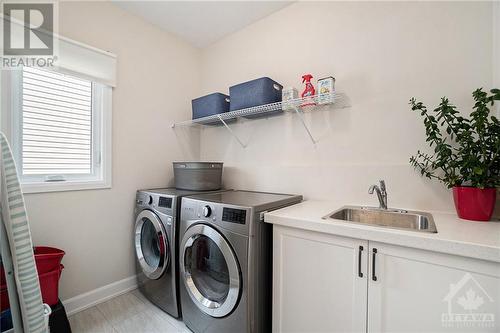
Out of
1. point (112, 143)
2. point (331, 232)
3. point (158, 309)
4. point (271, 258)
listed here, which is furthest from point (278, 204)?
point (112, 143)

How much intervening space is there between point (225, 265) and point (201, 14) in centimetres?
224

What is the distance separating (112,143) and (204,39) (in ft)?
5.12

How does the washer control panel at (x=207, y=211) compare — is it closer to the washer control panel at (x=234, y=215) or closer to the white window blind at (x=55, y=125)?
the washer control panel at (x=234, y=215)

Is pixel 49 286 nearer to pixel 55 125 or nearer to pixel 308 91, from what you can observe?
pixel 55 125

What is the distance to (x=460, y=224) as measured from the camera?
108 cm

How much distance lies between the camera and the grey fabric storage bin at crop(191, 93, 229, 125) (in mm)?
2150

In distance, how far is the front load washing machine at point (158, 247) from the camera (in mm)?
1627

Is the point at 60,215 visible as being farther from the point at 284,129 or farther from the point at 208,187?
the point at 284,129

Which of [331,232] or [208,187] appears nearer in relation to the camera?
[331,232]

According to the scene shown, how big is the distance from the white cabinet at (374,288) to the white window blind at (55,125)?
175cm

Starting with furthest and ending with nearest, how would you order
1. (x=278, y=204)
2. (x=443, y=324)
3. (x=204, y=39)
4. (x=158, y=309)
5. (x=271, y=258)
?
(x=204, y=39) < (x=158, y=309) < (x=278, y=204) < (x=271, y=258) < (x=443, y=324)

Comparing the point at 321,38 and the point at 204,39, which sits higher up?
the point at 204,39

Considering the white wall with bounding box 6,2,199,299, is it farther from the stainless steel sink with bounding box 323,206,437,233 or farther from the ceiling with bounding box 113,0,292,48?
the stainless steel sink with bounding box 323,206,437,233

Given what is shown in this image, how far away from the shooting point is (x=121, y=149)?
2.00m
